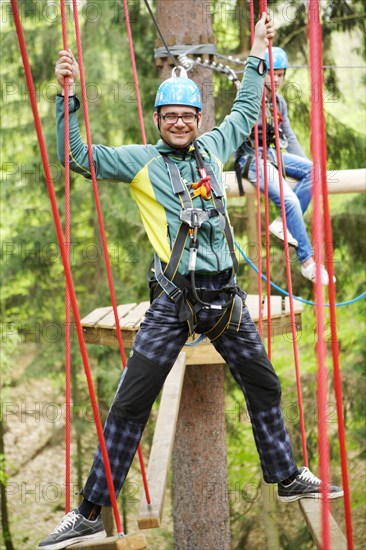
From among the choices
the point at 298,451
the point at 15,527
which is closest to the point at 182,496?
the point at 298,451

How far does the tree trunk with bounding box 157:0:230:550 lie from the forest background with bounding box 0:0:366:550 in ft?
7.04

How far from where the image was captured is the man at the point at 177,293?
261 centimetres

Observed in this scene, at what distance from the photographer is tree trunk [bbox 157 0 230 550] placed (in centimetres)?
511

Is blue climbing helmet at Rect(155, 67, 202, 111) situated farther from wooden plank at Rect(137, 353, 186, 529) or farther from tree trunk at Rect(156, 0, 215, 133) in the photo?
tree trunk at Rect(156, 0, 215, 133)

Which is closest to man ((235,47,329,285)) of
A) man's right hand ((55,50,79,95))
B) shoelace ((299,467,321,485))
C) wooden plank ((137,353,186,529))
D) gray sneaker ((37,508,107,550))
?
wooden plank ((137,353,186,529))

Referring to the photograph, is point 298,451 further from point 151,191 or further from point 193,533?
point 151,191

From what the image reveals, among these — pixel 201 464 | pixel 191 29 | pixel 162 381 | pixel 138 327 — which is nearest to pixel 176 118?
pixel 162 381

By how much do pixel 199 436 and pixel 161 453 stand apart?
2.15 metres

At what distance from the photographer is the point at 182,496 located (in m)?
5.36

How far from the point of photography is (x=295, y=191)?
4.61 metres

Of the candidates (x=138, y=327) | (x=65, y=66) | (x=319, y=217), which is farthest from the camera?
(x=138, y=327)

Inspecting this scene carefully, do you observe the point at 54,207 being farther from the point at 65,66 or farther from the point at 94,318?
the point at 94,318

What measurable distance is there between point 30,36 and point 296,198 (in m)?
5.32

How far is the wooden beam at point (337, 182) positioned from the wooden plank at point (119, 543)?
267 centimetres
